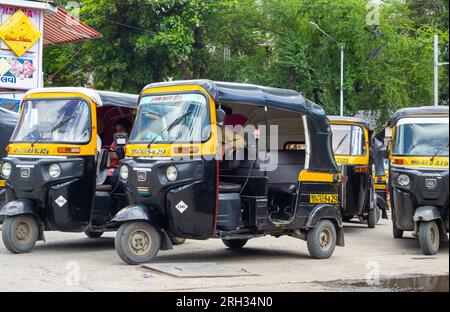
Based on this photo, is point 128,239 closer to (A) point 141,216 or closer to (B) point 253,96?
(A) point 141,216

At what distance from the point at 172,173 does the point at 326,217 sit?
3074mm

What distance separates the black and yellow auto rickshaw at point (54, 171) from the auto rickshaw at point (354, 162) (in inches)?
244

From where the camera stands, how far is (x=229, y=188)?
11750 millimetres

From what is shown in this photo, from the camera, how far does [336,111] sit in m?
37.5

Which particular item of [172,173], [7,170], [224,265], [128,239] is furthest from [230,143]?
[7,170]

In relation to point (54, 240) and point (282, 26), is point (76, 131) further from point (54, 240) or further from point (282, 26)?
point (282, 26)

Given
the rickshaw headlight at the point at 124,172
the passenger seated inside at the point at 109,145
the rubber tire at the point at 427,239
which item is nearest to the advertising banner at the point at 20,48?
the passenger seated inside at the point at 109,145

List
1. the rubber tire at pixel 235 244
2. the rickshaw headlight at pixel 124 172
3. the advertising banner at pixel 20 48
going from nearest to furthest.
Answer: the rickshaw headlight at pixel 124 172, the rubber tire at pixel 235 244, the advertising banner at pixel 20 48

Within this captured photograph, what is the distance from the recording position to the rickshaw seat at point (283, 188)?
12.8 m

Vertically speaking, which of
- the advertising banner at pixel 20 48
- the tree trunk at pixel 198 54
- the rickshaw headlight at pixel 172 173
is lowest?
the rickshaw headlight at pixel 172 173

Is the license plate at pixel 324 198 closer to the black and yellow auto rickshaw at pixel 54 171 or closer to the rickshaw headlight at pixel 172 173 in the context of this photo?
the rickshaw headlight at pixel 172 173

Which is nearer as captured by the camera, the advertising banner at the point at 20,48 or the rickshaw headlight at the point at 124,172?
the rickshaw headlight at the point at 124,172

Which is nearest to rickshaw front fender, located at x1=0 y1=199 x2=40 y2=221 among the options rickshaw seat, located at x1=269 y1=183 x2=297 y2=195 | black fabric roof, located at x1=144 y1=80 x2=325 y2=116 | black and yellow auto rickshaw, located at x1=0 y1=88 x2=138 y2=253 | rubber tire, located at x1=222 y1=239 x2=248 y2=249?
black and yellow auto rickshaw, located at x1=0 y1=88 x2=138 y2=253
